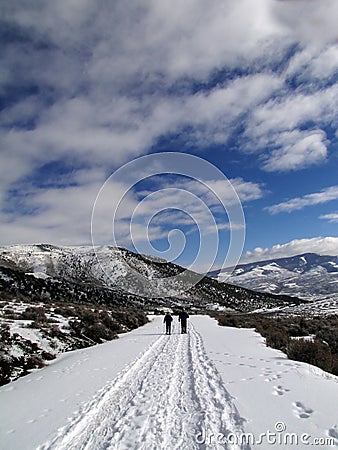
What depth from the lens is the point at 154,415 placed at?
228 inches

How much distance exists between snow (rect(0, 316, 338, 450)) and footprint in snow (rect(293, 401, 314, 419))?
0.7 inches

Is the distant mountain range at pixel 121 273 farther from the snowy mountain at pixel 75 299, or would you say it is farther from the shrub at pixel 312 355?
the shrub at pixel 312 355

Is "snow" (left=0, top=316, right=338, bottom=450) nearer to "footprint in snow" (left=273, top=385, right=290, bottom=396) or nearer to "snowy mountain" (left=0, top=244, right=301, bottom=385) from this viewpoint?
"footprint in snow" (left=273, top=385, right=290, bottom=396)

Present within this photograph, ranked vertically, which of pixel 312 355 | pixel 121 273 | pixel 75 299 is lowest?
pixel 312 355

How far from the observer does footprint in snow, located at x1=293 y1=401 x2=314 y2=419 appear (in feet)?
17.6

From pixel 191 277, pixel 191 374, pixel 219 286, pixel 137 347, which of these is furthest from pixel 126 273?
pixel 191 374

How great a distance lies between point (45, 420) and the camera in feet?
19.5

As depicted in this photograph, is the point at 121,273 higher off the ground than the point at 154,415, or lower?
higher

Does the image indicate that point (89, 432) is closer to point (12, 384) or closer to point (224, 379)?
point (224, 379)

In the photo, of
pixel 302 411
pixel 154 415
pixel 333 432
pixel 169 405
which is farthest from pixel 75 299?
pixel 333 432

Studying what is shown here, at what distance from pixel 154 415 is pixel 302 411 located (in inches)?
107

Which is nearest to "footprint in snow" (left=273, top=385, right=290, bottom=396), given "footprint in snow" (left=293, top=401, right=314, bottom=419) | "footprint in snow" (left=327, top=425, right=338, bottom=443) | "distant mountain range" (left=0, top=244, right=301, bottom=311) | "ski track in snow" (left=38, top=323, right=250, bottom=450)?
"footprint in snow" (left=293, top=401, right=314, bottom=419)

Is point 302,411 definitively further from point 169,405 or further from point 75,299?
point 75,299

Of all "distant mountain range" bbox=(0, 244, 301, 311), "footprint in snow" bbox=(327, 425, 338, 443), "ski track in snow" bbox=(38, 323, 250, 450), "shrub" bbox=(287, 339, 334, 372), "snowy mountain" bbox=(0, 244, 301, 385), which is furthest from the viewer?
"distant mountain range" bbox=(0, 244, 301, 311)
